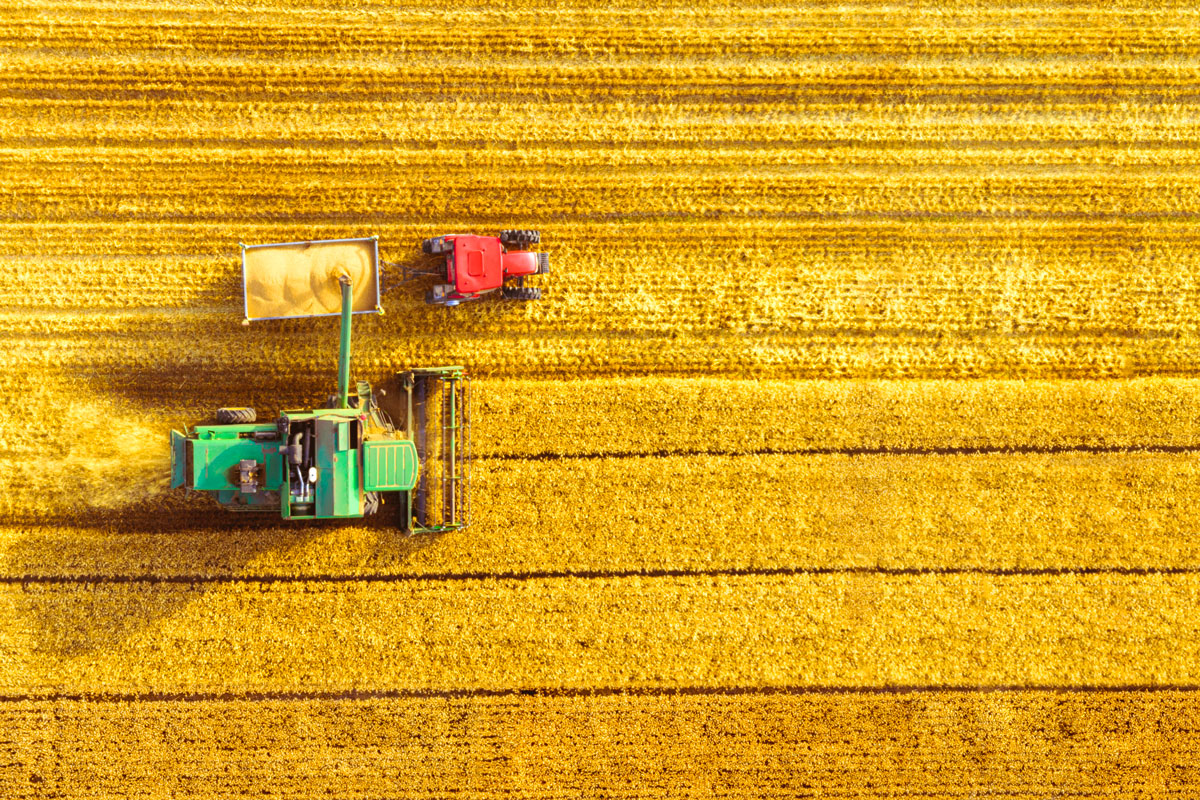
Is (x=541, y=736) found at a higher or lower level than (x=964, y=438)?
lower

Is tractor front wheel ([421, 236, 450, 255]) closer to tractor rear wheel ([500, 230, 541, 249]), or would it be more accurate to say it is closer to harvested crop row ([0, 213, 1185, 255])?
harvested crop row ([0, 213, 1185, 255])

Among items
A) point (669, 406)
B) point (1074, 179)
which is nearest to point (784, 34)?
point (1074, 179)

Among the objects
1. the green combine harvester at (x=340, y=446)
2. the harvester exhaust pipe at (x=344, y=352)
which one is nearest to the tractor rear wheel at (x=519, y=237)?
the green combine harvester at (x=340, y=446)

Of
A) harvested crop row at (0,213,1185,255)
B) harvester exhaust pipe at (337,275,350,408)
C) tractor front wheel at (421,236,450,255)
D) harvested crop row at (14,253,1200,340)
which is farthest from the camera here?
harvested crop row at (14,253,1200,340)

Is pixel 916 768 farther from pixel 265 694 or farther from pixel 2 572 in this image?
pixel 2 572

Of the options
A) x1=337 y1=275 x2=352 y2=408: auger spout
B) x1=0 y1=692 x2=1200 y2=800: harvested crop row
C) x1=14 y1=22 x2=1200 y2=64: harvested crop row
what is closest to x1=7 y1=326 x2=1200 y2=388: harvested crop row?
x1=337 y1=275 x2=352 y2=408: auger spout

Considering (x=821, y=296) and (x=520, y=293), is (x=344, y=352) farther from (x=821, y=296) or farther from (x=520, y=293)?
(x=821, y=296)

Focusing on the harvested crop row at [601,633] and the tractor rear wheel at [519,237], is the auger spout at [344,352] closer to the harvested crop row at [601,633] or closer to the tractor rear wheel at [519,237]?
the tractor rear wheel at [519,237]
